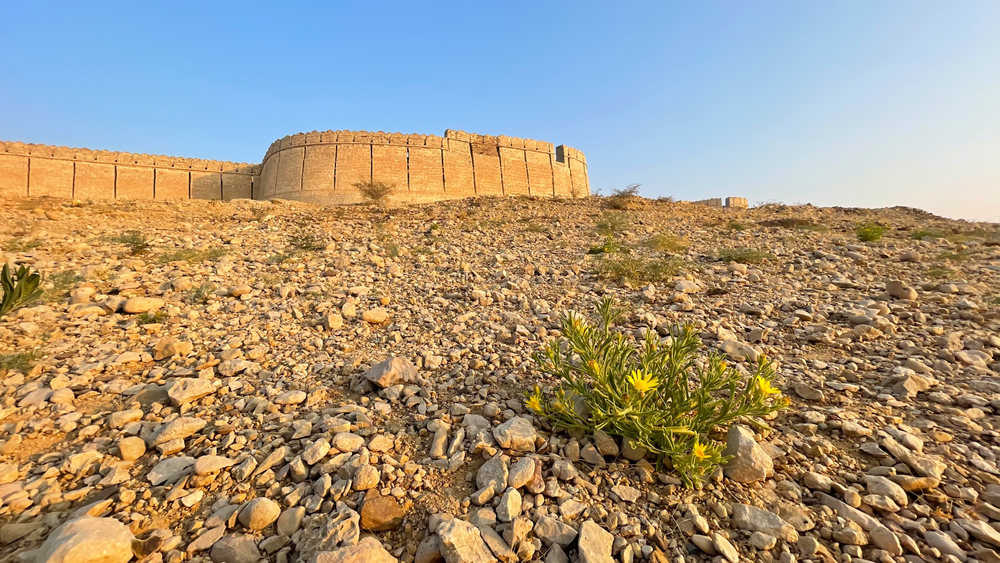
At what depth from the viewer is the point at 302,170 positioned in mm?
17375

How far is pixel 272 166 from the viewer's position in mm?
18469

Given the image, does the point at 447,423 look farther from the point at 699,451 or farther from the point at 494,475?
the point at 699,451

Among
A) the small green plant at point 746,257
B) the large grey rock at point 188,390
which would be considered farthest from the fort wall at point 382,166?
the large grey rock at point 188,390

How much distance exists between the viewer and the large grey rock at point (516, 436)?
69.8 inches

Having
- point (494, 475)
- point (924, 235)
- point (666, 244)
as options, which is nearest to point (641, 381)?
point (494, 475)

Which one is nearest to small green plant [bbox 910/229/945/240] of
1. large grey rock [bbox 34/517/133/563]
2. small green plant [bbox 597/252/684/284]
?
small green plant [bbox 597/252/684/284]

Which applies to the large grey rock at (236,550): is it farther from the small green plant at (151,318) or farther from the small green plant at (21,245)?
the small green plant at (21,245)

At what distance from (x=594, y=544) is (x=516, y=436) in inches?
22.0

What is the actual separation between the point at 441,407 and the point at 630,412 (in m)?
1.02

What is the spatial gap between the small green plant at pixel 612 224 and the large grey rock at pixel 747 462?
20.0 feet

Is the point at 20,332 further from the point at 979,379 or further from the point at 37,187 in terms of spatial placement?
the point at 37,187

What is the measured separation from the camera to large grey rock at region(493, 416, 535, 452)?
1.77 meters

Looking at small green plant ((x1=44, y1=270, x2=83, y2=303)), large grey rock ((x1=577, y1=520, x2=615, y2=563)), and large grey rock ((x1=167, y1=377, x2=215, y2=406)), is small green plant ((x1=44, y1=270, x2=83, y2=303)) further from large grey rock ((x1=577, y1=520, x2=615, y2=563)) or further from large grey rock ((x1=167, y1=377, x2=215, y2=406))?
large grey rock ((x1=577, y1=520, x2=615, y2=563))

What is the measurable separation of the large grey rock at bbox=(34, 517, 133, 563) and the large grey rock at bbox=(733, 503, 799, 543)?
2.06 meters
